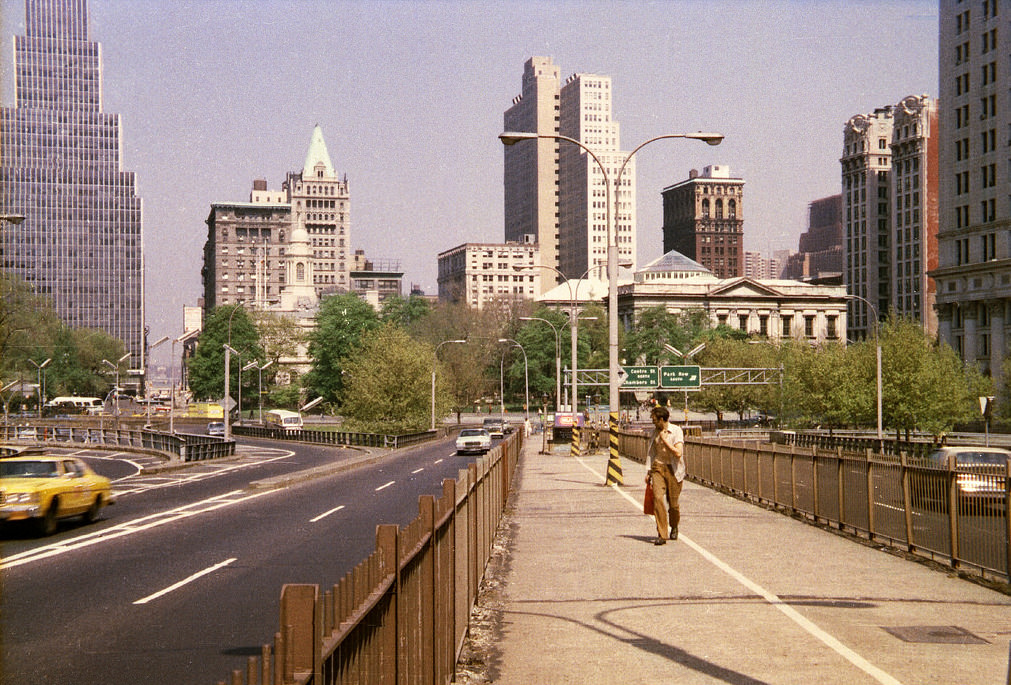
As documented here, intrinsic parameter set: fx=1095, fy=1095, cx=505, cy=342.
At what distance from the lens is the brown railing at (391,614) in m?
3.48

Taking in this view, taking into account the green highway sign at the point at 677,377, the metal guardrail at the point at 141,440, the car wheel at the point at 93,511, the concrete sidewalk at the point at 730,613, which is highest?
the green highway sign at the point at 677,377

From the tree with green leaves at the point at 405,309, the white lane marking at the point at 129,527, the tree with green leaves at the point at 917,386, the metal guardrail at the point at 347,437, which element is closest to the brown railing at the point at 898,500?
the white lane marking at the point at 129,527

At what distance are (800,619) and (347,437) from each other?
63919 mm

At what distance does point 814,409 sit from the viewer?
243ft

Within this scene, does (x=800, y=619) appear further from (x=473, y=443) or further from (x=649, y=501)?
(x=473, y=443)

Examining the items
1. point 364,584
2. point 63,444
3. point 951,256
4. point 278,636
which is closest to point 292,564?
point 364,584

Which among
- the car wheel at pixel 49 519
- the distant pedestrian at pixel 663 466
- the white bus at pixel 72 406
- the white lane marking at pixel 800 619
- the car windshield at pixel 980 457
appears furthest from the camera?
the white bus at pixel 72 406

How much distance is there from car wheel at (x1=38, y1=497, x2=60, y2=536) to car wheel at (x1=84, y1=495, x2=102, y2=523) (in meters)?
1.43

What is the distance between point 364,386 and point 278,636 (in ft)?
270

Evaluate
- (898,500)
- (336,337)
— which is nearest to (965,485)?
→ (898,500)

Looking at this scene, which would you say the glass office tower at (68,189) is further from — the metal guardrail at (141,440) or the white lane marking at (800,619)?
the white lane marking at (800,619)

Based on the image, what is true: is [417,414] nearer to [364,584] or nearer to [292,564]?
[292,564]

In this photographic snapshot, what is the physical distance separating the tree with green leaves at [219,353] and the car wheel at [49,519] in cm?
11175

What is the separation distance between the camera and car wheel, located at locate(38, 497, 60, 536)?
800 inches
